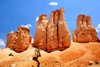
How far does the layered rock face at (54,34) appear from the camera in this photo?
21422 mm

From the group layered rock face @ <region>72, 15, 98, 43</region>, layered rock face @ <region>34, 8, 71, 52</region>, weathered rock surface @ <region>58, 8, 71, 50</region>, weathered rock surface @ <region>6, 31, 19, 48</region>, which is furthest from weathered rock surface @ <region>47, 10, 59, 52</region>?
weathered rock surface @ <region>6, 31, 19, 48</region>

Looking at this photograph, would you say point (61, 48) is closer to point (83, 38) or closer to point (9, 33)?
point (83, 38)

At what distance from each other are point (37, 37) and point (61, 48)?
8.08 meters

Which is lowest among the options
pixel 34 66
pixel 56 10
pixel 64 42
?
pixel 34 66

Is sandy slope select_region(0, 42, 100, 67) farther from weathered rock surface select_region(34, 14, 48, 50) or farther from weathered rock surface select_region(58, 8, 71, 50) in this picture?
weathered rock surface select_region(34, 14, 48, 50)

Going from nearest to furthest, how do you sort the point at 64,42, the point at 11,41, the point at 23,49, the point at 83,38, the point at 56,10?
the point at 64,42 → the point at 23,49 → the point at 56,10 → the point at 83,38 → the point at 11,41

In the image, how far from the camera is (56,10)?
84.6 ft

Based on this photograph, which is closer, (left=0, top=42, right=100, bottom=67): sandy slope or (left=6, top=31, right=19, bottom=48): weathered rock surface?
(left=0, top=42, right=100, bottom=67): sandy slope

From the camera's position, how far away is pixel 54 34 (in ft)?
75.0

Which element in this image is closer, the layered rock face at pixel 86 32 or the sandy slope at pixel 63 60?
the sandy slope at pixel 63 60

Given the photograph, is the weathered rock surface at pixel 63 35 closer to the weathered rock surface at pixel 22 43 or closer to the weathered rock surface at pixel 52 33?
the weathered rock surface at pixel 52 33

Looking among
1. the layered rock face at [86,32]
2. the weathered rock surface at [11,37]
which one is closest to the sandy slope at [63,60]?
the layered rock face at [86,32]

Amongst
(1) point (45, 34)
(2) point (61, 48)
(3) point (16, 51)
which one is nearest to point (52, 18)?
(1) point (45, 34)

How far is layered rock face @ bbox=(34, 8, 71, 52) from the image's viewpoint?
70.3 feet
